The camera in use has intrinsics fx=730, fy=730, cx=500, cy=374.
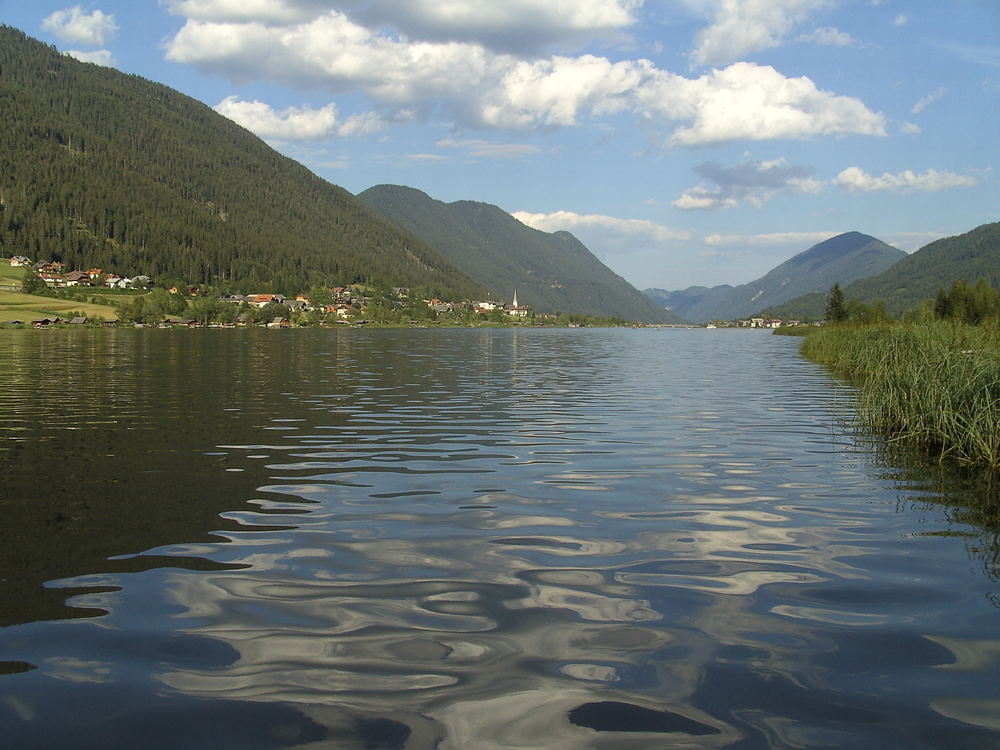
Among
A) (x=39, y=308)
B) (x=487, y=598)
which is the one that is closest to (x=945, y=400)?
(x=487, y=598)

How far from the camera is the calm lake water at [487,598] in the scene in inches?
219

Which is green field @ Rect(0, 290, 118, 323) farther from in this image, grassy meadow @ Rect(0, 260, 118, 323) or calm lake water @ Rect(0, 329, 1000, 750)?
calm lake water @ Rect(0, 329, 1000, 750)

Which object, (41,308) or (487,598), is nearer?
(487,598)

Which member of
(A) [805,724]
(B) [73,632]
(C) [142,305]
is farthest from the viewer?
(C) [142,305]

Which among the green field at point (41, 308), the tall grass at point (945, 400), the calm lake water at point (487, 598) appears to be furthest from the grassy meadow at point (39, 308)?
the tall grass at point (945, 400)

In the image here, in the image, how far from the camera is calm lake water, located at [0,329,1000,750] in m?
5.57

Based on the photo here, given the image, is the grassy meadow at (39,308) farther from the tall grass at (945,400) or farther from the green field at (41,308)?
the tall grass at (945,400)

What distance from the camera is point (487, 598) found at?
7973mm

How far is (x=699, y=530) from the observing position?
10.9m

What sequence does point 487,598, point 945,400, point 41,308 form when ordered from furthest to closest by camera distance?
point 41,308 → point 945,400 → point 487,598

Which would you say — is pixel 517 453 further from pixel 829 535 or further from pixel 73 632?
pixel 73 632

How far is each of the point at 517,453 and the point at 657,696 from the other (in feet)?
37.8

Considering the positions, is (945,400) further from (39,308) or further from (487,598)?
(39,308)

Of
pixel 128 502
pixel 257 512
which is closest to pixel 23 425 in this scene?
pixel 128 502
